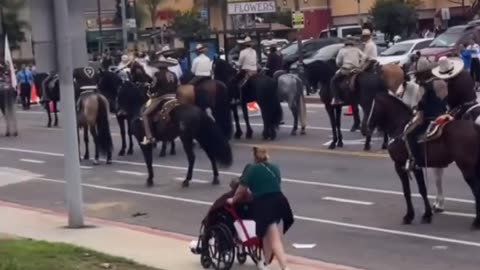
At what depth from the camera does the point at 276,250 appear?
13859mm

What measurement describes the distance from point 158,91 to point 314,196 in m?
4.56

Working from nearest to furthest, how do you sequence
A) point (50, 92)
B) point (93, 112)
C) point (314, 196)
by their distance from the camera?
point (314, 196) → point (93, 112) → point (50, 92)

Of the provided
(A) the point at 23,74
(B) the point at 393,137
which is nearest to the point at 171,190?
(B) the point at 393,137

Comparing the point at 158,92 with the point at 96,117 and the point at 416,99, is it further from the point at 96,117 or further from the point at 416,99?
the point at 416,99

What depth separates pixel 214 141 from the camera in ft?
74.6

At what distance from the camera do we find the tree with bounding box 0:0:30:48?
23442 millimetres

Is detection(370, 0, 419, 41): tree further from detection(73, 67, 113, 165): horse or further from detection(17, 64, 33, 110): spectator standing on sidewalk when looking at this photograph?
detection(73, 67, 113, 165): horse

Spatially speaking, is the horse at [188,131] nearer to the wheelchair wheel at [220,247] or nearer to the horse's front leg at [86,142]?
the horse's front leg at [86,142]

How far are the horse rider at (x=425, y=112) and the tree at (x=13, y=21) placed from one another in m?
7.13

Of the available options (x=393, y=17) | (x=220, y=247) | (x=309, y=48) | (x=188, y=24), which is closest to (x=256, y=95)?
(x=220, y=247)

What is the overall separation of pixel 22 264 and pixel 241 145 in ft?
53.7

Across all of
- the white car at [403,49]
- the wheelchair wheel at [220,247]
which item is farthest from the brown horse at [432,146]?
the white car at [403,49]

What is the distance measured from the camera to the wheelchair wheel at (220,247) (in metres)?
14.2

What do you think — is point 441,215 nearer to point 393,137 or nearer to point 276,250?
point 393,137
